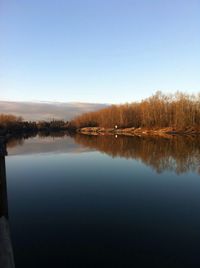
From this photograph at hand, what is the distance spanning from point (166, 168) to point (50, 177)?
307 inches

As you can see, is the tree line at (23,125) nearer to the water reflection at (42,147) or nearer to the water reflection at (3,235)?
the water reflection at (42,147)

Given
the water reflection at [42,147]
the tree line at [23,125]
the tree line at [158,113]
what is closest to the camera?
the water reflection at [42,147]

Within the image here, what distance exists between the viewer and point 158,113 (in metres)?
64.0

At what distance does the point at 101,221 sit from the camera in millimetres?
7828

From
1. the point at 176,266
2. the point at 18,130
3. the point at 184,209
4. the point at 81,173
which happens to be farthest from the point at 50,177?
the point at 18,130

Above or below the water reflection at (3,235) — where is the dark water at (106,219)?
below

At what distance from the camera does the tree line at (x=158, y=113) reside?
57500 millimetres

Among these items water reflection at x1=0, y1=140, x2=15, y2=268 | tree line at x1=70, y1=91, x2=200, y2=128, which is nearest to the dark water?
water reflection at x1=0, y1=140, x2=15, y2=268

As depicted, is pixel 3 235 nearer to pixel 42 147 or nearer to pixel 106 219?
pixel 106 219

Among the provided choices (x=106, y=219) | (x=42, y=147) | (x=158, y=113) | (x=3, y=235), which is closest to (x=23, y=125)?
(x=158, y=113)

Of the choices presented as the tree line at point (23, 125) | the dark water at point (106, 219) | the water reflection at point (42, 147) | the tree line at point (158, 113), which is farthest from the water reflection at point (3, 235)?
the tree line at point (23, 125)

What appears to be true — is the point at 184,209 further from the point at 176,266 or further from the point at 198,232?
the point at 176,266

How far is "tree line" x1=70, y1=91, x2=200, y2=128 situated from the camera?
5750 cm

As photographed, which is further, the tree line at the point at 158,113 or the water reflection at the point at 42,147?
the tree line at the point at 158,113
